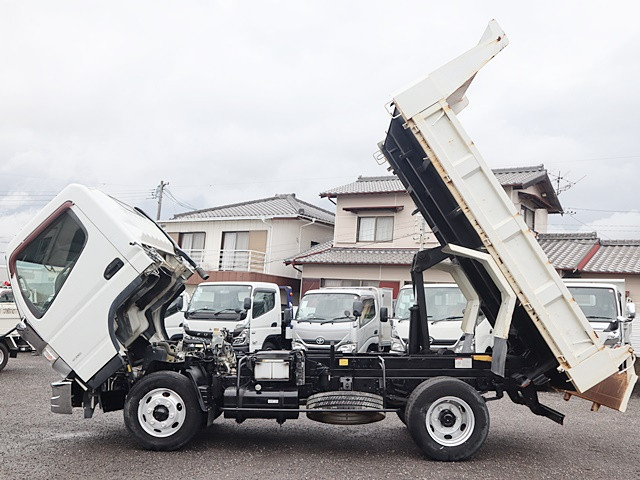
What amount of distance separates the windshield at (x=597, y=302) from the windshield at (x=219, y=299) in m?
7.42

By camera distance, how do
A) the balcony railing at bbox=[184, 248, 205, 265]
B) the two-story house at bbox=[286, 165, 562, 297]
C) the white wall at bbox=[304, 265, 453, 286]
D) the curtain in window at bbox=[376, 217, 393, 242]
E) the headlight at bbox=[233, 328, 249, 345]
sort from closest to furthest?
1. the headlight at bbox=[233, 328, 249, 345]
2. the white wall at bbox=[304, 265, 453, 286]
3. the two-story house at bbox=[286, 165, 562, 297]
4. the curtain in window at bbox=[376, 217, 393, 242]
5. the balcony railing at bbox=[184, 248, 205, 265]

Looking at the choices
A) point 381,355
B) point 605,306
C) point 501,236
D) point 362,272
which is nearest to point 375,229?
point 362,272

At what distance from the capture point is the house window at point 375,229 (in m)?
26.2

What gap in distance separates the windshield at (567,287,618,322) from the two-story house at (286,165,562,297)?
11007mm

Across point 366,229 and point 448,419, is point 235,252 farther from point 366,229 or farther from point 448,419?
point 448,419

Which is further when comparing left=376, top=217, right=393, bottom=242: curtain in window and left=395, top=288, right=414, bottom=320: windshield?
left=376, top=217, right=393, bottom=242: curtain in window

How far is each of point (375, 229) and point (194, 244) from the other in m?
9.89

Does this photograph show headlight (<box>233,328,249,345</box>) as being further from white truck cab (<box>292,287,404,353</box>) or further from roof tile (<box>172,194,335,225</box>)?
roof tile (<box>172,194,335,225</box>)

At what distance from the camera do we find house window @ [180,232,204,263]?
31061 millimetres

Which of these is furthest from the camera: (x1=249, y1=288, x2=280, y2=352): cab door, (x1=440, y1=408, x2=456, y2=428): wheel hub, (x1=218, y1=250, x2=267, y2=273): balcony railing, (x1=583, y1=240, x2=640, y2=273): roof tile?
(x1=218, y1=250, x2=267, y2=273): balcony railing

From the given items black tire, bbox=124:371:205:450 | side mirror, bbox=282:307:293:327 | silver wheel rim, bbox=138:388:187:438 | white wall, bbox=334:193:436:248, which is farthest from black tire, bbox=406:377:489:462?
white wall, bbox=334:193:436:248

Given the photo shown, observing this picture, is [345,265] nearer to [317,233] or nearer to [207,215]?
[317,233]

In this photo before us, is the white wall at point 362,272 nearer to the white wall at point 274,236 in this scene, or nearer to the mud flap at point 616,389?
the white wall at point 274,236

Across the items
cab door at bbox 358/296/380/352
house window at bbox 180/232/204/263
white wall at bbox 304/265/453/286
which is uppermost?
house window at bbox 180/232/204/263
